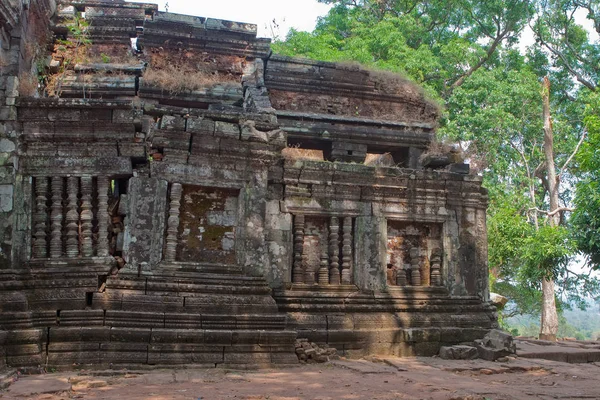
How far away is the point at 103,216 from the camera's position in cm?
815

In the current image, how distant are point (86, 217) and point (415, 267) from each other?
5206 millimetres

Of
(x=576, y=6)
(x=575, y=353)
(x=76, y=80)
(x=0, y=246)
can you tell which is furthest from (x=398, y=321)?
(x=576, y=6)

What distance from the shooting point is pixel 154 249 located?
8.12m

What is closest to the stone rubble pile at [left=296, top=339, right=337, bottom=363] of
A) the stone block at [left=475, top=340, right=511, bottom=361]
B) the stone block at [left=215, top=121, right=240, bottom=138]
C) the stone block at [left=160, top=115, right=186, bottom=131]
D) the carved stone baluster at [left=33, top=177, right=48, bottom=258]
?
the stone block at [left=475, top=340, right=511, bottom=361]

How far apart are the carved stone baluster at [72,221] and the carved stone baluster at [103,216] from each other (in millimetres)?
286

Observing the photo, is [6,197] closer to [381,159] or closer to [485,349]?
[485,349]

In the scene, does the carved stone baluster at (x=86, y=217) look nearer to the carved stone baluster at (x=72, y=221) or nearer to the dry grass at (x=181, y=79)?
the carved stone baluster at (x=72, y=221)

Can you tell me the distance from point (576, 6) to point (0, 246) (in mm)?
23675

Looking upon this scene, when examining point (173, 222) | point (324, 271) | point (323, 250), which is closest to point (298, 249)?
point (323, 250)

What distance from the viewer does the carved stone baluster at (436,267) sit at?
1023 cm

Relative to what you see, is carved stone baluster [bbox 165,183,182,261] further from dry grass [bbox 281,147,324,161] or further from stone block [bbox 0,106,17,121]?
dry grass [bbox 281,147,324,161]

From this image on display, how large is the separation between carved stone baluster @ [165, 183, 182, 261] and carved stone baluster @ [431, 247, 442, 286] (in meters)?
4.37

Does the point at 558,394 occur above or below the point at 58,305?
below

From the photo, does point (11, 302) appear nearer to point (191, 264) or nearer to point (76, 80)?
point (191, 264)
